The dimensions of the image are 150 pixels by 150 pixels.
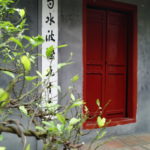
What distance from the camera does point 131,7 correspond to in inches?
205

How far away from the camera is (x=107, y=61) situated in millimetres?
5188

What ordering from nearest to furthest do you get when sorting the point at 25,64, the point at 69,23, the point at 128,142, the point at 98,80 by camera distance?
1. the point at 25,64
2. the point at 69,23
3. the point at 128,142
4. the point at 98,80

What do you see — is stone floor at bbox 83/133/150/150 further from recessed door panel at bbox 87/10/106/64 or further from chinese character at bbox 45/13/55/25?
chinese character at bbox 45/13/55/25

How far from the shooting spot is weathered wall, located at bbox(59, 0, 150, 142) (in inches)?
174

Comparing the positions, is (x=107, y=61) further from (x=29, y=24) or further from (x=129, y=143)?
(x=29, y=24)

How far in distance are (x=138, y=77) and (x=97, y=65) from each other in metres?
1.01

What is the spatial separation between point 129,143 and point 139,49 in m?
2.04

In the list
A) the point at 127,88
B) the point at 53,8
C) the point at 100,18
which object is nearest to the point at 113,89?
the point at 127,88

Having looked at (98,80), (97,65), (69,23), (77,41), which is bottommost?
(98,80)

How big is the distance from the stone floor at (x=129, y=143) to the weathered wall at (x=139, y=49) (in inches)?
6.7

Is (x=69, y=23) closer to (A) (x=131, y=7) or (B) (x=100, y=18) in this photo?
(B) (x=100, y=18)

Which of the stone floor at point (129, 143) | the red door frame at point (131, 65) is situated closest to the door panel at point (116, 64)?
the red door frame at point (131, 65)

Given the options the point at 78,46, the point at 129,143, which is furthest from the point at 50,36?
the point at 129,143

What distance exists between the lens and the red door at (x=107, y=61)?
5000 mm
